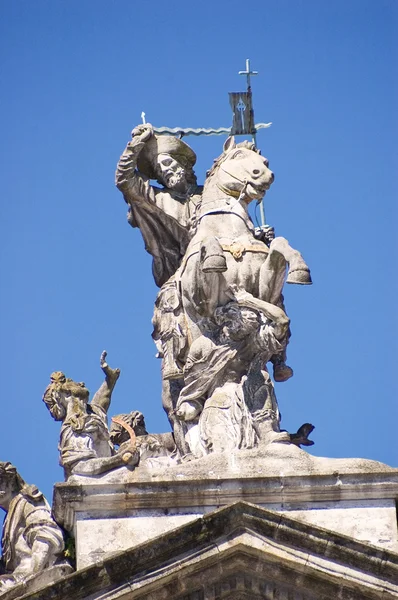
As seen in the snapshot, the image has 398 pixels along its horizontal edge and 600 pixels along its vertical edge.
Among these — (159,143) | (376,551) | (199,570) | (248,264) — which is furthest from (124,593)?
(159,143)

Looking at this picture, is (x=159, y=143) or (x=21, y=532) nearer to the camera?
(x=21, y=532)

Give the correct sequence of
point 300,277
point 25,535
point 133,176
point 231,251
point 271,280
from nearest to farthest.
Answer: point 25,535, point 300,277, point 271,280, point 231,251, point 133,176

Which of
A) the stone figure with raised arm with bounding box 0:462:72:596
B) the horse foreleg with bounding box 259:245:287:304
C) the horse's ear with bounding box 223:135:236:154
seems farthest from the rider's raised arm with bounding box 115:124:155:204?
the stone figure with raised arm with bounding box 0:462:72:596

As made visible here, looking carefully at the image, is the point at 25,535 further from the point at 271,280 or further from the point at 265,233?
the point at 265,233

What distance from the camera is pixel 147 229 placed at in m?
34.6

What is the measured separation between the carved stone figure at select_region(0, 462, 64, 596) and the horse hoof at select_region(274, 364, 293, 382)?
328 cm

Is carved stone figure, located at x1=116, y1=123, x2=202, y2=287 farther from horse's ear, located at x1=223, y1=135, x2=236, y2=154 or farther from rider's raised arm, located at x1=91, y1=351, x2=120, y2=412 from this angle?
rider's raised arm, located at x1=91, y1=351, x2=120, y2=412

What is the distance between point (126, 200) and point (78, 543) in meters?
5.57

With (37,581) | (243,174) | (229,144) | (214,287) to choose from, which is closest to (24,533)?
(37,581)

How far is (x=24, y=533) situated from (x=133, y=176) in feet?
17.0

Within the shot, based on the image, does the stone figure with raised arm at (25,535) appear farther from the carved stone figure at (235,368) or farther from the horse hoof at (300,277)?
the horse hoof at (300,277)

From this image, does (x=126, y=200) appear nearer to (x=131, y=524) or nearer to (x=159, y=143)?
(x=159, y=143)

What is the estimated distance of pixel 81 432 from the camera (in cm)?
3203

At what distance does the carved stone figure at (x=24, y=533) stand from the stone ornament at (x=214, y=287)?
1.78m
